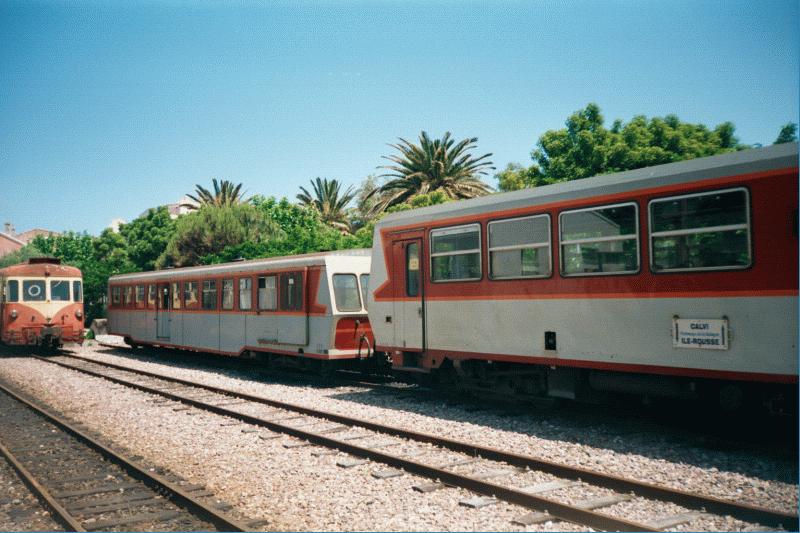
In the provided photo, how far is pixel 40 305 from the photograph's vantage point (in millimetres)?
23000

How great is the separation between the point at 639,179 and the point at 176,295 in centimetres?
1630

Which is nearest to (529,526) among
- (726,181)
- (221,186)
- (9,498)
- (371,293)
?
(726,181)

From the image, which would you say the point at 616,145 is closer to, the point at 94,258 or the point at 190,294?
the point at 190,294

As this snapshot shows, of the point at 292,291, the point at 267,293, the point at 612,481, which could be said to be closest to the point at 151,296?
the point at 267,293

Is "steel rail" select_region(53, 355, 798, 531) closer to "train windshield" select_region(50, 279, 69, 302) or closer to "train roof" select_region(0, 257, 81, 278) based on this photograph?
"train windshield" select_region(50, 279, 69, 302)

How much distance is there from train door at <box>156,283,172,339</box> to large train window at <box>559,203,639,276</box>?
51.6 ft

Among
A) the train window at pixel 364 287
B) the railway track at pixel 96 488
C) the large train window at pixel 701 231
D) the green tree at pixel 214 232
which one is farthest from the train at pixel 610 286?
the green tree at pixel 214 232

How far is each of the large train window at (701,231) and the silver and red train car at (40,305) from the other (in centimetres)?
2144

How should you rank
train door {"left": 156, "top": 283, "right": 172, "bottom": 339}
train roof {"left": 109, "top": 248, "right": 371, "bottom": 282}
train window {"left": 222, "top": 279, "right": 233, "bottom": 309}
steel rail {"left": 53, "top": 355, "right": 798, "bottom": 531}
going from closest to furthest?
steel rail {"left": 53, "top": 355, "right": 798, "bottom": 531}
train roof {"left": 109, "top": 248, "right": 371, "bottom": 282}
train window {"left": 222, "top": 279, "right": 233, "bottom": 309}
train door {"left": 156, "top": 283, "right": 172, "bottom": 339}

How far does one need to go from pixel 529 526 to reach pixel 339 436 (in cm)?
413

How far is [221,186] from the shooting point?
57.7 m

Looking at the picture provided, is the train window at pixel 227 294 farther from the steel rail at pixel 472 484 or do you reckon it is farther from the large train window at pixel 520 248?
the large train window at pixel 520 248

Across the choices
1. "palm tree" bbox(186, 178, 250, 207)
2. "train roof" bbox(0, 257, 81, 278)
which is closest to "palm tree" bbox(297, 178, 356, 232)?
"palm tree" bbox(186, 178, 250, 207)

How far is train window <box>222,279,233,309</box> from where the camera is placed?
57.8 ft
